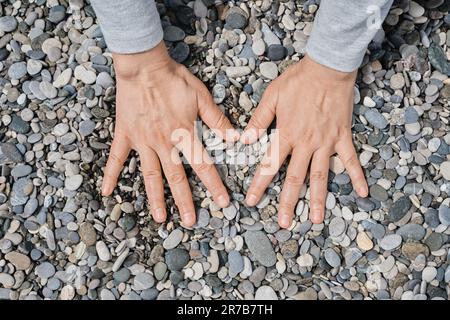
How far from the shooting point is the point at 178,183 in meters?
1.70

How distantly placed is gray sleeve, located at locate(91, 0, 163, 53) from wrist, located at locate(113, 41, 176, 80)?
0.02 metres

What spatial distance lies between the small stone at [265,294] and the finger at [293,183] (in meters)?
0.18

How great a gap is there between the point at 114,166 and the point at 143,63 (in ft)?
0.97

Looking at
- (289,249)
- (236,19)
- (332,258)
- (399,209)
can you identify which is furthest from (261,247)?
(236,19)

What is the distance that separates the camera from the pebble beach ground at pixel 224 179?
1.67 meters

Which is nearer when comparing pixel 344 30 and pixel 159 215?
pixel 344 30

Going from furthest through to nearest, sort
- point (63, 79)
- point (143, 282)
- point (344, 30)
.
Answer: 1. point (63, 79)
2. point (143, 282)
3. point (344, 30)

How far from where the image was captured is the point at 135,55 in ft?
5.46

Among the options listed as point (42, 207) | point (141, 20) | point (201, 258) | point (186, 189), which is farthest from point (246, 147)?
point (42, 207)

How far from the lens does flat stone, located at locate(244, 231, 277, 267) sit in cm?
168

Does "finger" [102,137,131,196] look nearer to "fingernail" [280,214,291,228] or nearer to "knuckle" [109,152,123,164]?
"knuckle" [109,152,123,164]

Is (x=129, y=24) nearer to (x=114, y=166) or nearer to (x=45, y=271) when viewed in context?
(x=114, y=166)
